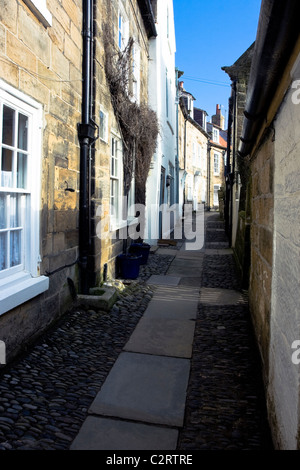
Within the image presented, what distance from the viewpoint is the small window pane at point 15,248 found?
11.2ft

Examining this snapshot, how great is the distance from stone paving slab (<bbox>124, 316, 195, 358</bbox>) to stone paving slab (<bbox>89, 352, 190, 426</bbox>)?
154mm

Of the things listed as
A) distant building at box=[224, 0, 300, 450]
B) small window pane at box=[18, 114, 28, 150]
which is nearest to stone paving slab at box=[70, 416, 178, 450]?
distant building at box=[224, 0, 300, 450]

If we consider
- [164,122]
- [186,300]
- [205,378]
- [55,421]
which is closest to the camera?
[55,421]

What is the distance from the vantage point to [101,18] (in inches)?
214

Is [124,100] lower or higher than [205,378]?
higher

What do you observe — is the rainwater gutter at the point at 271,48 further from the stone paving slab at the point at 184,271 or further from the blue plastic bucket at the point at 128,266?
the stone paving slab at the point at 184,271

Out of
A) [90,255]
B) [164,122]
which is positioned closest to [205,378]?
[90,255]

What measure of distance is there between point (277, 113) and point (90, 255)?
11.4 feet

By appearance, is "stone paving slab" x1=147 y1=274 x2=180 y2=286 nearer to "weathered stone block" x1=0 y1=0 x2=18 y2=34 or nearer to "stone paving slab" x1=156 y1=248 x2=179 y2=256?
"stone paving slab" x1=156 y1=248 x2=179 y2=256

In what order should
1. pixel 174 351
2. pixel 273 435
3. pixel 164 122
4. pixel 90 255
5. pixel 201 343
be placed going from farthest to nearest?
pixel 164 122, pixel 90 255, pixel 201 343, pixel 174 351, pixel 273 435

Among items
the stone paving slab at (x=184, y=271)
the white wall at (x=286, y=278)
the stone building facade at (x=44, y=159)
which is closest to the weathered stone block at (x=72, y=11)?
the stone building facade at (x=44, y=159)

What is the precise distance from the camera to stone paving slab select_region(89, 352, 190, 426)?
8.50ft

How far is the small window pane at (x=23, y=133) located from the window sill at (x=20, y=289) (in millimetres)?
1254

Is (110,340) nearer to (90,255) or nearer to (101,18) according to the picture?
(90,255)
